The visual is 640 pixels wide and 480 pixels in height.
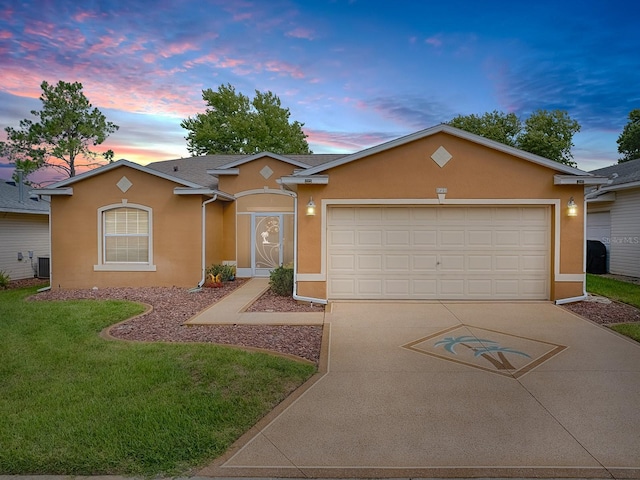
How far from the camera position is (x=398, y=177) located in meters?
10.6

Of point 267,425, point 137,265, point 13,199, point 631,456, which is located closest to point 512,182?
point 631,456

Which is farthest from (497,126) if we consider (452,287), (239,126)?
(452,287)

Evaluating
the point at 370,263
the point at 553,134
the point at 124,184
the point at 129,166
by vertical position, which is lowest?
the point at 370,263

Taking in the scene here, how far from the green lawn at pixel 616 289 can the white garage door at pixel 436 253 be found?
80.9 inches

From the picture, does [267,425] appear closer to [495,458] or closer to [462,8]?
[495,458]

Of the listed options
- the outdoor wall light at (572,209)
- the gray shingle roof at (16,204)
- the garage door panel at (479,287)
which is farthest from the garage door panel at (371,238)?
the gray shingle roof at (16,204)

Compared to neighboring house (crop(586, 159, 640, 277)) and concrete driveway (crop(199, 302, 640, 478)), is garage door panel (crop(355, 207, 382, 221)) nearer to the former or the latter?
concrete driveway (crop(199, 302, 640, 478))

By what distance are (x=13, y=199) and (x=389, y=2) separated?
15.5 meters

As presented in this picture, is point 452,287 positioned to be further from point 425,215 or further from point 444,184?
Result: point 444,184

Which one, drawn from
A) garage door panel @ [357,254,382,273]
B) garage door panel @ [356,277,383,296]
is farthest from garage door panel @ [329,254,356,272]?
garage door panel @ [356,277,383,296]

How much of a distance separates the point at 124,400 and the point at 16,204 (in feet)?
50.3

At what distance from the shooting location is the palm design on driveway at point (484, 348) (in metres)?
6.02

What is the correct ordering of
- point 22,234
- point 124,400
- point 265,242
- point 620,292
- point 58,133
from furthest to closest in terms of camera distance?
point 58,133
point 22,234
point 265,242
point 620,292
point 124,400

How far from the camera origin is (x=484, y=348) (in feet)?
22.1
